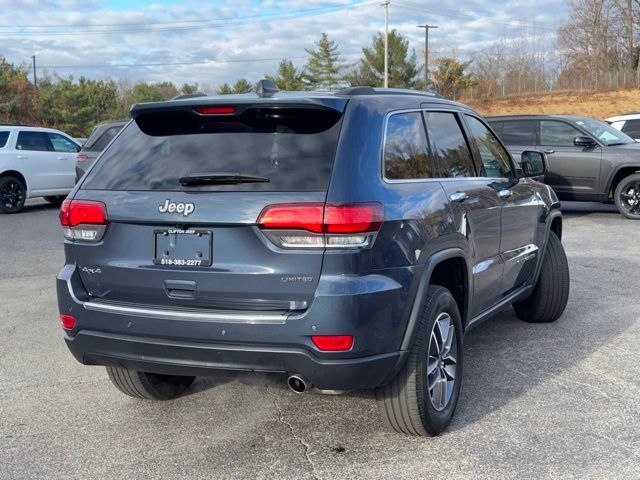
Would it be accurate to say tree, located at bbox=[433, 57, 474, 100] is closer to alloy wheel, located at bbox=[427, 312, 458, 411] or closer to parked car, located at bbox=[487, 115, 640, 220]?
parked car, located at bbox=[487, 115, 640, 220]

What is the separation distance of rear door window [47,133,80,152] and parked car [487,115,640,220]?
994 centimetres

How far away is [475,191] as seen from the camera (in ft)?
14.8

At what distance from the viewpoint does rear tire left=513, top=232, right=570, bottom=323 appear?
5910 mm

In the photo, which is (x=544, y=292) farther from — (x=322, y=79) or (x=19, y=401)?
(x=322, y=79)

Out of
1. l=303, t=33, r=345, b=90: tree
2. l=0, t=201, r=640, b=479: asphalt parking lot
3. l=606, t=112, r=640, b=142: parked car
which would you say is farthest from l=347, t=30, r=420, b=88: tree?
l=0, t=201, r=640, b=479: asphalt parking lot

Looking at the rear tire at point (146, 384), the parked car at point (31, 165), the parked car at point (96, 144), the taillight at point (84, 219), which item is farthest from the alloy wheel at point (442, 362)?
the parked car at point (31, 165)

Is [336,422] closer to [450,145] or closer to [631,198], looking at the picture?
[450,145]

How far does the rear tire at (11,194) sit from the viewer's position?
1512cm

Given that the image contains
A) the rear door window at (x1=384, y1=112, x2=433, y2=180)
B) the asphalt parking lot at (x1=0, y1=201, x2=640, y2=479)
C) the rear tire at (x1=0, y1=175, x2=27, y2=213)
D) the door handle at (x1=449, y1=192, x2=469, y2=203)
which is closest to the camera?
the asphalt parking lot at (x1=0, y1=201, x2=640, y2=479)

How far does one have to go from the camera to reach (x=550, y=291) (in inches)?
233

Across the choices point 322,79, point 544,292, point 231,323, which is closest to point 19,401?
point 231,323

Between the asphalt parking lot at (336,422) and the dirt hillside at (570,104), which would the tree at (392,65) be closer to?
the dirt hillside at (570,104)

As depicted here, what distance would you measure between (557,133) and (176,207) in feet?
35.7

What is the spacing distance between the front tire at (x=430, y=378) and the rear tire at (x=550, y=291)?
2.16 m
